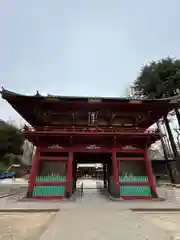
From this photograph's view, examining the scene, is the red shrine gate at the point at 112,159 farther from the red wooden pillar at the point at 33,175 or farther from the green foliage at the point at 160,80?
the green foliage at the point at 160,80

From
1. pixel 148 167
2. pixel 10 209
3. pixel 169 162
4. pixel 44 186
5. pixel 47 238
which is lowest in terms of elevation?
pixel 47 238

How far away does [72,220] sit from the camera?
7.40 m

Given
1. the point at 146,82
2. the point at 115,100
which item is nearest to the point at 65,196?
the point at 115,100

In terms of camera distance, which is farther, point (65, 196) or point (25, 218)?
point (65, 196)

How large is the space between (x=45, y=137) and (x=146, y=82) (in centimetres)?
2035

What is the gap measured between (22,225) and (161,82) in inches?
1050

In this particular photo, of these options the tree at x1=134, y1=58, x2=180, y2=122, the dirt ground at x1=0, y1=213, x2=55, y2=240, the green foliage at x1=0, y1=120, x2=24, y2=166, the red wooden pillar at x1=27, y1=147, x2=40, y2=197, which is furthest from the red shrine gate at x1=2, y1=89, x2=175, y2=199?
the green foliage at x1=0, y1=120, x2=24, y2=166

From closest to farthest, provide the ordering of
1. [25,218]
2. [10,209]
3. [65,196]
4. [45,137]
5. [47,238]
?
[47,238]
[25,218]
[10,209]
[65,196]
[45,137]

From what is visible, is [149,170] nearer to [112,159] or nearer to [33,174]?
[112,159]

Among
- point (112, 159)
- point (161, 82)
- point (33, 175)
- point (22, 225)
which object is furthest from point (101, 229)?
point (161, 82)

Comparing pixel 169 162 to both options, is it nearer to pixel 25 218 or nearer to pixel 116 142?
pixel 116 142

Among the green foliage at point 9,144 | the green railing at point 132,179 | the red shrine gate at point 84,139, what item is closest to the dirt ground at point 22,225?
the red shrine gate at point 84,139

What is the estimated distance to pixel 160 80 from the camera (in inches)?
1163

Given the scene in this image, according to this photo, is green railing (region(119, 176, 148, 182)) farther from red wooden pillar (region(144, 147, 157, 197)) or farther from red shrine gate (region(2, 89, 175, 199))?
red wooden pillar (region(144, 147, 157, 197))
